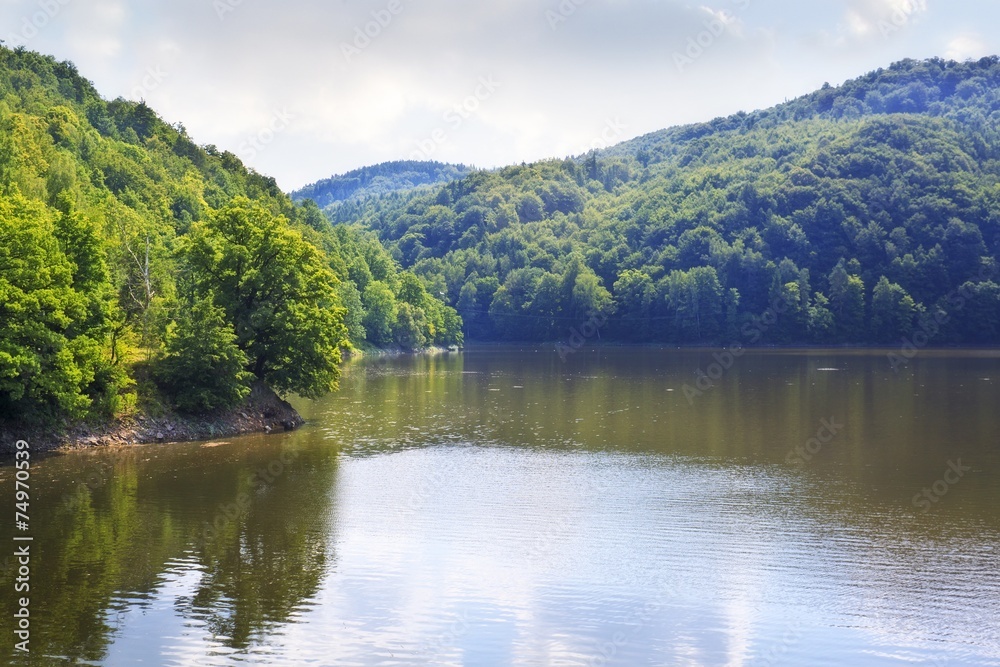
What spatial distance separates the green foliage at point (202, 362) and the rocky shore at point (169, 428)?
1080 mm

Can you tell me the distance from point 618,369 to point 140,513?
83.4 metres

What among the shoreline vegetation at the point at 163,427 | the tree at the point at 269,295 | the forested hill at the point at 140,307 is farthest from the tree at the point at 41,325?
the tree at the point at 269,295

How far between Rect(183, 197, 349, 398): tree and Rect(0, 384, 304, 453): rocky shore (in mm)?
1815

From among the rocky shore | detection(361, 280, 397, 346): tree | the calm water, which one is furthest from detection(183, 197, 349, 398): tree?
detection(361, 280, 397, 346): tree

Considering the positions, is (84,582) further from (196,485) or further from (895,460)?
(895,460)

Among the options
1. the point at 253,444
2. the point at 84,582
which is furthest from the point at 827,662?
the point at 253,444

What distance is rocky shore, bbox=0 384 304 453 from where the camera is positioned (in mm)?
44031

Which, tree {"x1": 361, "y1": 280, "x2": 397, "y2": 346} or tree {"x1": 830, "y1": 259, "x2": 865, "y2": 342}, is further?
tree {"x1": 830, "y1": 259, "x2": 865, "y2": 342}

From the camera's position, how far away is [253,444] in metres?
48.7

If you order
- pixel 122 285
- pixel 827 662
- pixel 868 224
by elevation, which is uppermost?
pixel 868 224

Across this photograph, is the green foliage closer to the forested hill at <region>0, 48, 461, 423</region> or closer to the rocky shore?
the forested hill at <region>0, 48, 461, 423</region>

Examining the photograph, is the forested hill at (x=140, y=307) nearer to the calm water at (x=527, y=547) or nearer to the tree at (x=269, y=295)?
the tree at (x=269, y=295)

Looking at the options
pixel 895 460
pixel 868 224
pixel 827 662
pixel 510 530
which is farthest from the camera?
pixel 868 224

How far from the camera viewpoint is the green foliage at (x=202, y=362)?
4947 cm
